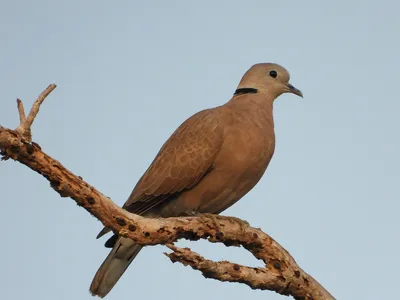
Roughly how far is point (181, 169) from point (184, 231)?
1.25 m

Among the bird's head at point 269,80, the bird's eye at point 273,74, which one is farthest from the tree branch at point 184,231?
the bird's eye at point 273,74

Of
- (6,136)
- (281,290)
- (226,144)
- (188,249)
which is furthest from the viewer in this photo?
(226,144)

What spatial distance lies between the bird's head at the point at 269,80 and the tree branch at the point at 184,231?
178cm

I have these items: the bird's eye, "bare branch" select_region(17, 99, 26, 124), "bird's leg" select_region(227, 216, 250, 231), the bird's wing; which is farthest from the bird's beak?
"bare branch" select_region(17, 99, 26, 124)

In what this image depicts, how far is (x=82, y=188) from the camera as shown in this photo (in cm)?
411

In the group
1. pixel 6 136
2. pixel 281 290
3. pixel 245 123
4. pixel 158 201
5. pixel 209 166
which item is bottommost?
pixel 6 136

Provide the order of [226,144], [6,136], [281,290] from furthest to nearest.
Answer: [226,144]
[281,290]
[6,136]

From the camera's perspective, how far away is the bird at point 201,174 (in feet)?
18.6

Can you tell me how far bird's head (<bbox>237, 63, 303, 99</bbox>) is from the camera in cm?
662

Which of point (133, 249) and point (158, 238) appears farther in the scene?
point (133, 249)

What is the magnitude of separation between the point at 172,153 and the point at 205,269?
180 cm

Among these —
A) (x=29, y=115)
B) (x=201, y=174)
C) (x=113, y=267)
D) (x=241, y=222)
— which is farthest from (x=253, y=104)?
(x=29, y=115)

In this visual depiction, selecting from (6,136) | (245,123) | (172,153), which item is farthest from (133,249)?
(6,136)

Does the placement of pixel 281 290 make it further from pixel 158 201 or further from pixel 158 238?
pixel 158 201
